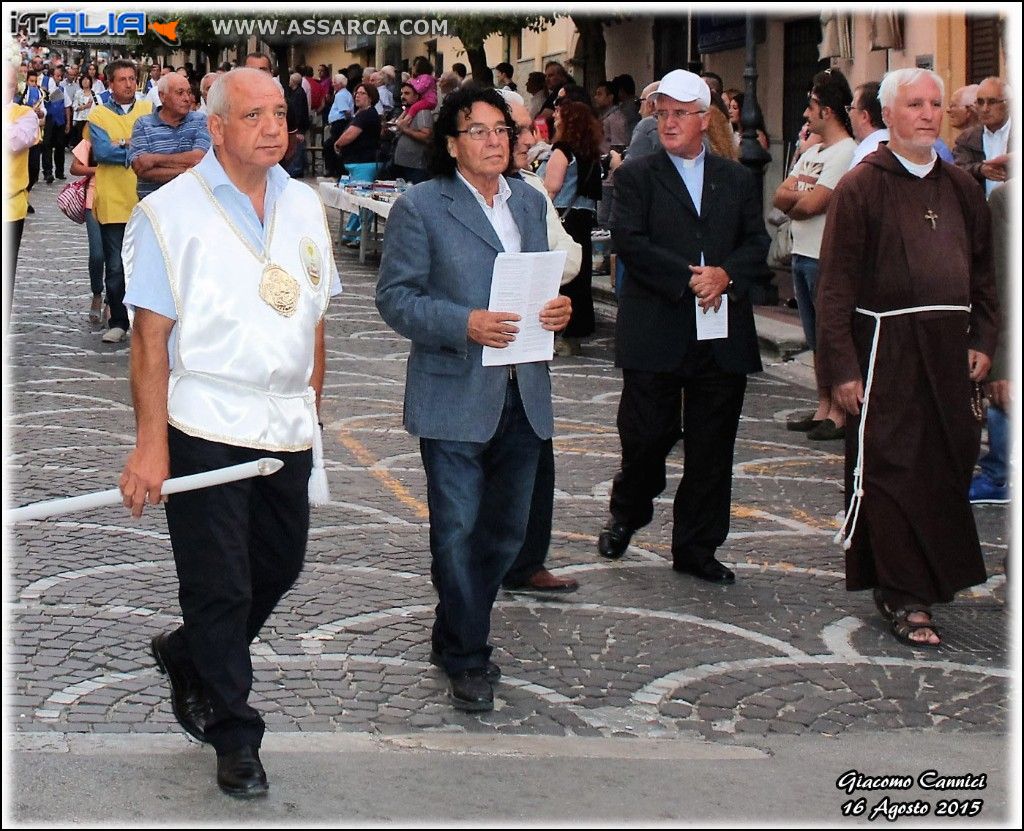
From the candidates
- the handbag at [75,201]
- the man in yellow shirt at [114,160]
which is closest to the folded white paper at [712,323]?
the man in yellow shirt at [114,160]

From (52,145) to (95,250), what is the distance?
22.9 meters

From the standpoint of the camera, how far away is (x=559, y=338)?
14.0 meters

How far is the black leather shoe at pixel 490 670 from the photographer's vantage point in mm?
5781

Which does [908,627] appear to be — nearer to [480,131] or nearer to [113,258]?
[480,131]

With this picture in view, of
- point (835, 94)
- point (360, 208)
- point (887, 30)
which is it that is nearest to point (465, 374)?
point (835, 94)

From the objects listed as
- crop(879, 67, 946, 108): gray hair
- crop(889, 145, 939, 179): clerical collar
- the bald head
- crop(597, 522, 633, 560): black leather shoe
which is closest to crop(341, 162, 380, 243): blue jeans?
crop(597, 522, 633, 560): black leather shoe

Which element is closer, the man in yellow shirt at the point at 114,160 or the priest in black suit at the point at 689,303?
the priest in black suit at the point at 689,303

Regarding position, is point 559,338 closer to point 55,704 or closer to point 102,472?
point 102,472

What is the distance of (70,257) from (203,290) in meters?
16.5

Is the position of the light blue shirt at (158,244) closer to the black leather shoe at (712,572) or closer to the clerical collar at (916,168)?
the clerical collar at (916,168)

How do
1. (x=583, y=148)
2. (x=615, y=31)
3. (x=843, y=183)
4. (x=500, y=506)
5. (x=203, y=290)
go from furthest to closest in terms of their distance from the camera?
1. (x=615, y=31)
2. (x=583, y=148)
3. (x=843, y=183)
4. (x=500, y=506)
5. (x=203, y=290)

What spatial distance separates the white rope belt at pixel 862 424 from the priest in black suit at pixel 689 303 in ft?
2.11

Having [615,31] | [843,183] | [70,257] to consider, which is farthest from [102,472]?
[615,31]

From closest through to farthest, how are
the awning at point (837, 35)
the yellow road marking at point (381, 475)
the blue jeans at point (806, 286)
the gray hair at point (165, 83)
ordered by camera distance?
the yellow road marking at point (381, 475), the blue jeans at point (806, 286), the gray hair at point (165, 83), the awning at point (837, 35)
